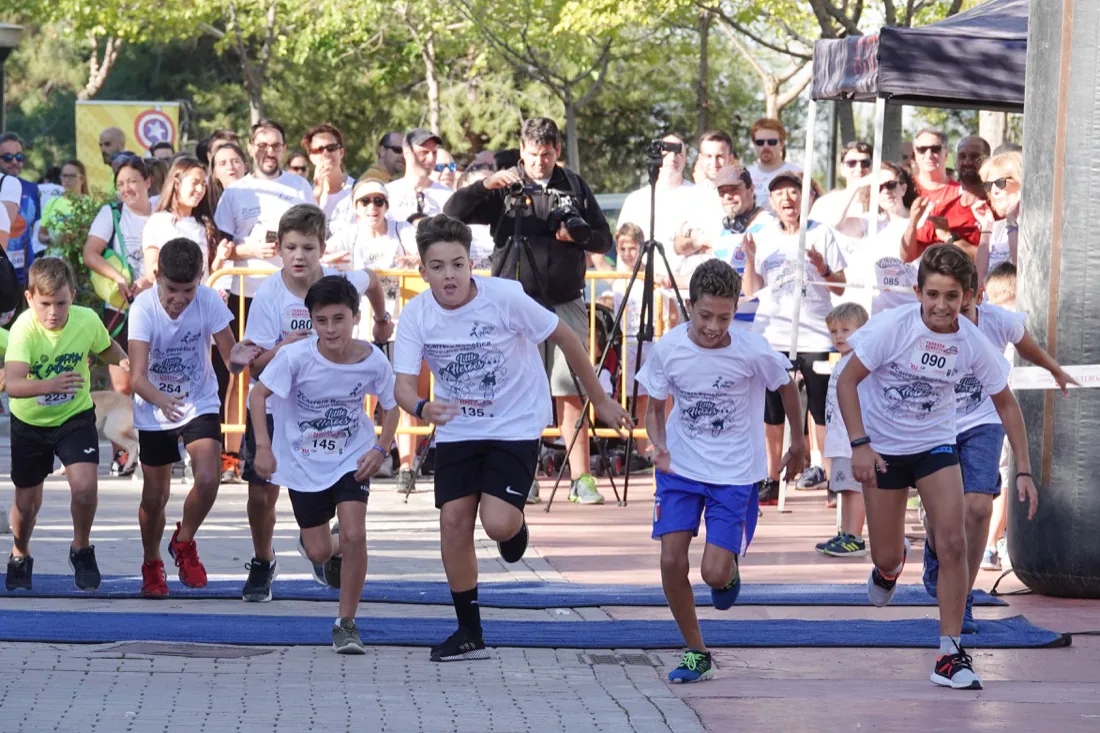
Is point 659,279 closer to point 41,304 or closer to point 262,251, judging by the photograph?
point 262,251

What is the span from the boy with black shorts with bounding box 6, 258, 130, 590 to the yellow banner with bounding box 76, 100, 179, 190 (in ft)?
45.6

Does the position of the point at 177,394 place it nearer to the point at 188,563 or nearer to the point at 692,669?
the point at 188,563

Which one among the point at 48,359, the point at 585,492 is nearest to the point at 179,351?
the point at 48,359

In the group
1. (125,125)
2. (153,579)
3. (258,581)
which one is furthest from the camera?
(125,125)

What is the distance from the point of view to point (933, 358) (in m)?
6.77

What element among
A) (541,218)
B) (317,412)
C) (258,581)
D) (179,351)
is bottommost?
(258,581)

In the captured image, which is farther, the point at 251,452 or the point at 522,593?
the point at 522,593

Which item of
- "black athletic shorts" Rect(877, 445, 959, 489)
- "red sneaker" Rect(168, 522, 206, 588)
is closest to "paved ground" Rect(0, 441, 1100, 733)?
"red sneaker" Rect(168, 522, 206, 588)

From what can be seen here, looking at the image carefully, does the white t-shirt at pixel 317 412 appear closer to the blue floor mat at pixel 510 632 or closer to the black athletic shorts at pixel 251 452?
the black athletic shorts at pixel 251 452

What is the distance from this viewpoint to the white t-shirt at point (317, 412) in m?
7.16

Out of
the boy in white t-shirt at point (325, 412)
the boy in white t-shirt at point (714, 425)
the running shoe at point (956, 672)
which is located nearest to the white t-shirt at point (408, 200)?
the boy in white t-shirt at point (325, 412)

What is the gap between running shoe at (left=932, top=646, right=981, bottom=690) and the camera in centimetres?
624

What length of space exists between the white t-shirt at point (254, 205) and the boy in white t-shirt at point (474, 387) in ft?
17.1

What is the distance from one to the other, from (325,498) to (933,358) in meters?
→ 2.46
